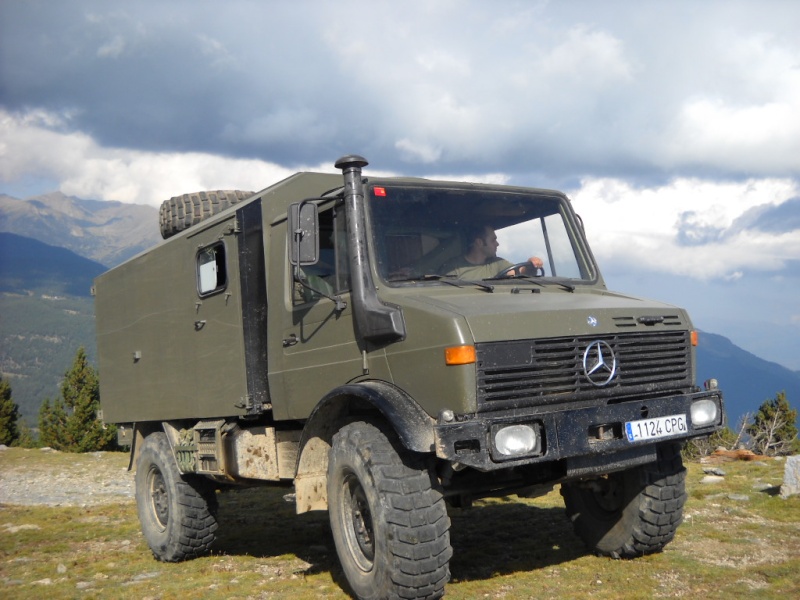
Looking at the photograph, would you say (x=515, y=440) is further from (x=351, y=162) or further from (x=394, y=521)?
(x=351, y=162)

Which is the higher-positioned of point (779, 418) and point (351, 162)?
point (351, 162)

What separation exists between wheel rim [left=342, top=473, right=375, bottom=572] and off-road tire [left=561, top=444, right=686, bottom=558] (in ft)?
5.58

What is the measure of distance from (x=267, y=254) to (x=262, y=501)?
19.7ft

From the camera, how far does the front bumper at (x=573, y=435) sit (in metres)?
4.46

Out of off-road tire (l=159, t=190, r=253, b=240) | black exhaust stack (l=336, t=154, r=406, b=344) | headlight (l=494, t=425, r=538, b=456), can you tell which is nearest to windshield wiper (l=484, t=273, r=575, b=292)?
black exhaust stack (l=336, t=154, r=406, b=344)

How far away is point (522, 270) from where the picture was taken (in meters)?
5.92

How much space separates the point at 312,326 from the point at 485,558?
93.1 inches

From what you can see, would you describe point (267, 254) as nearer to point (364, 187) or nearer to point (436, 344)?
point (364, 187)

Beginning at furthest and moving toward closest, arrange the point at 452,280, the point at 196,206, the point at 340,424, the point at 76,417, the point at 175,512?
the point at 76,417
the point at 196,206
the point at 175,512
the point at 340,424
the point at 452,280

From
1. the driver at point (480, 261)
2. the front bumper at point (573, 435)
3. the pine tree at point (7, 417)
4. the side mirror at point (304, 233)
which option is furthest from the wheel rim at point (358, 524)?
the pine tree at point (7, 417)

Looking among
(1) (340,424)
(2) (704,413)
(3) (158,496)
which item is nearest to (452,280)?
(1) (340,424)

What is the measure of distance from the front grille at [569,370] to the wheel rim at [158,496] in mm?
4486

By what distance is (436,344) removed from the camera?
4750mm

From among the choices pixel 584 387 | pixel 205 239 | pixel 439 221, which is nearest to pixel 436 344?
pixel 584 387
